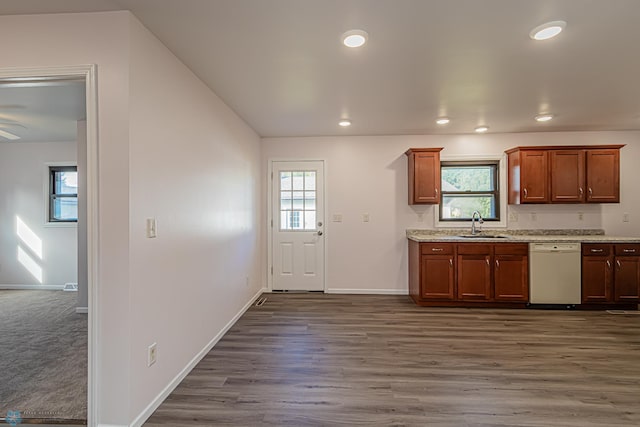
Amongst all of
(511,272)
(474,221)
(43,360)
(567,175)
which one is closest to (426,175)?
(474,221)

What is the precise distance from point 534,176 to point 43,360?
5.89 meters

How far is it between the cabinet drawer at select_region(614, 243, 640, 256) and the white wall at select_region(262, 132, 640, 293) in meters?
0.72

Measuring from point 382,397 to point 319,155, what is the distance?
355cm

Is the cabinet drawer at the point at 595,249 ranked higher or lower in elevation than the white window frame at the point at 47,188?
lower

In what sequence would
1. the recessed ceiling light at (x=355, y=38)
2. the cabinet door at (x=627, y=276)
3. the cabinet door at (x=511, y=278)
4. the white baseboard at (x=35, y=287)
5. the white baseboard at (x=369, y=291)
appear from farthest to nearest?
Result: the white baseboard at (x=35, y=287)
the white baseboard at (x=369, y=291)
the cabinet door at (x=511, y=278)
the cabinet door at (x=627, y=276)
the recessed ceiling light at (x=355, y=38)

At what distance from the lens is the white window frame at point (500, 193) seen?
15.3ft

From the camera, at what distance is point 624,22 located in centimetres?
194

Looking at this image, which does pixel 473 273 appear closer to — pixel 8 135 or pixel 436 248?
pixel 436 248

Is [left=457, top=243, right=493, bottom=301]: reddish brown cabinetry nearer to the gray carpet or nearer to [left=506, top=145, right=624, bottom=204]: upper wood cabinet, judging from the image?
[left=506, top=145, right=624, bottom=204]: upper wood cabinet

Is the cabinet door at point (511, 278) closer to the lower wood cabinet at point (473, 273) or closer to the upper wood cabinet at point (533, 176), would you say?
the lower wood cabinet at point (473, 273)

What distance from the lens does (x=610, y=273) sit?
4.01 meters

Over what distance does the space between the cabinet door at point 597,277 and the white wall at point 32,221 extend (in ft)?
24.9

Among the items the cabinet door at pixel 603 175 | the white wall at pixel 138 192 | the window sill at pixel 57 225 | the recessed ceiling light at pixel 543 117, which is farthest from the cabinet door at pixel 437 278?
the window sill at pixel 57 225

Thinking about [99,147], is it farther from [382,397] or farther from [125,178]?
[382,397]
